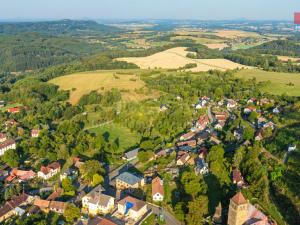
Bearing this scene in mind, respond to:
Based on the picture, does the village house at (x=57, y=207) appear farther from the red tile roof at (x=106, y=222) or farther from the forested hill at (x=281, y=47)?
the forested hill at (x=281, y=47)

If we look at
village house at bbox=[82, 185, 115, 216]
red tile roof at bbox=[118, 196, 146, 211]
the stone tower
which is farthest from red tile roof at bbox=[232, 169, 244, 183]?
village house at bbox=[82, 185, 115, 216]

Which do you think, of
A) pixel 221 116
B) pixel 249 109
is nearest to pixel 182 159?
pixel 221 116

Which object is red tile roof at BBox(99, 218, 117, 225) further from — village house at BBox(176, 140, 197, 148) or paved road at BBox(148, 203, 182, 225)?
village house at BBox(176, 140, 197, 148)

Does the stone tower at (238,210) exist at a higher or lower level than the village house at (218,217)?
higher

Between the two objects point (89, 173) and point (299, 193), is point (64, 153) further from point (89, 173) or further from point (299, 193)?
point (299, 193)

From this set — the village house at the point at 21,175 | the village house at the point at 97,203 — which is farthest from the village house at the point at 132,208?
the village house at the point at 21,175

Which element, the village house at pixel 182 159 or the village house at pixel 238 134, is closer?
the village house at pixel 182 159

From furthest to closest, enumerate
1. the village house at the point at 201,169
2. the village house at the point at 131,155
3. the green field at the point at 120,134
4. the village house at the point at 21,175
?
the green field at the point at 120,134 < the village house at the point at 131,155 < the village house at the point at 21,175 < the village house at the point at 201,169

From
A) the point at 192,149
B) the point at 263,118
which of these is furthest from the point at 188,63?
the point at 192,149
